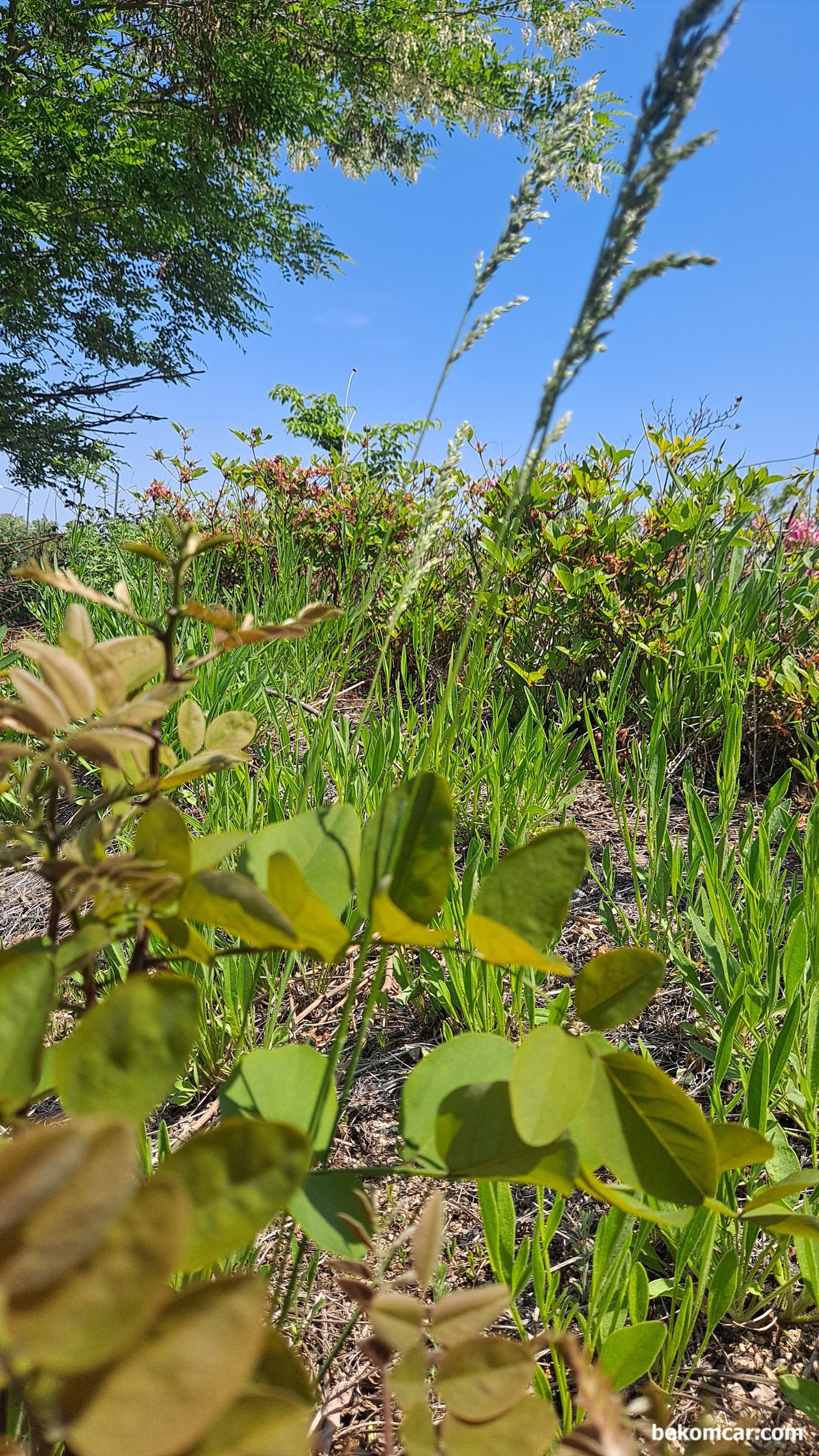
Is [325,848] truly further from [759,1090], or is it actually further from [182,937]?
[759,1090]

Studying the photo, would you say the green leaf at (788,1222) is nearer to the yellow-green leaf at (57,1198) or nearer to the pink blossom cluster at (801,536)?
the yellow-green leaf at (57,1198)

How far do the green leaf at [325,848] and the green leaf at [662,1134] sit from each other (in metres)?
0.19

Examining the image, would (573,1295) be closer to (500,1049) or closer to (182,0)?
(500,1049)

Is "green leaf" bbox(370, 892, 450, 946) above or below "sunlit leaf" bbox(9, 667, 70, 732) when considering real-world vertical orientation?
below

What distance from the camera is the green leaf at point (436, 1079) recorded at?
0.45 meters

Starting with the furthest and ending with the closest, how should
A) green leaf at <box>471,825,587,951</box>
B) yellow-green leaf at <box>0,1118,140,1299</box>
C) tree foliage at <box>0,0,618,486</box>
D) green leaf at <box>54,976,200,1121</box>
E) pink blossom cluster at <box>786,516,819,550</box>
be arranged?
1. tree foliage at <box>0,0,618,486</box>
2. pink blossom cluster at <box>786,516,819,550</box>
3. green leaf at <box>471,825,587,951</box>
4. green leaf at <box>54,976,200,1121</box>
5. yellow-green leaf at <box>0,1118,140,1299</box>

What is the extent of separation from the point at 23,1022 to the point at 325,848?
208 mm

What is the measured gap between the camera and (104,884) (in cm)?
34

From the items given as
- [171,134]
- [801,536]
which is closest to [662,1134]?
[801,536]

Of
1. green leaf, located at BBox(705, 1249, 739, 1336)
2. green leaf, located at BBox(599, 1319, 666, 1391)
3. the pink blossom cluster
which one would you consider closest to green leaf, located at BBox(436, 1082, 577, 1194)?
green leaf, located at BBox(599, 1319, 666, 1391)

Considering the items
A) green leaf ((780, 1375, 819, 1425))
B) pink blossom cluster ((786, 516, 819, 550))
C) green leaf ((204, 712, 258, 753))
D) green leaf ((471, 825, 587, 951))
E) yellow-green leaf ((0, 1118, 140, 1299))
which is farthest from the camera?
pink blossom cluster ((786, 516, 819, 550))

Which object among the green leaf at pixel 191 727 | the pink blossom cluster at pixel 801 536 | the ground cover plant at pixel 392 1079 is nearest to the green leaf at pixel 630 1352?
the ground cover plant at pixel 392 1079

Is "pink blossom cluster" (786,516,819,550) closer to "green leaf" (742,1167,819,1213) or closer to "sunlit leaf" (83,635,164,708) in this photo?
"green leaf" (742,1167,819,1213)

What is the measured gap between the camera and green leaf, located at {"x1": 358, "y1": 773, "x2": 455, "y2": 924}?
45cm
